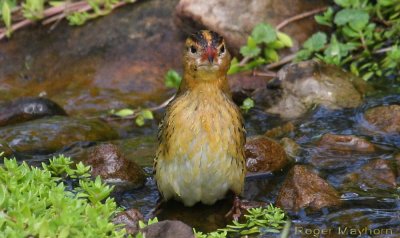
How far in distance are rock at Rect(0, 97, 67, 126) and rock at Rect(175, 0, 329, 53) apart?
1.89 meters

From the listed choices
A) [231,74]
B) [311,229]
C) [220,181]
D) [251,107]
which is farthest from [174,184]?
[231,74]

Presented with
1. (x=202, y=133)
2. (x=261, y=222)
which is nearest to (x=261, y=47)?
(x=202, y=133)

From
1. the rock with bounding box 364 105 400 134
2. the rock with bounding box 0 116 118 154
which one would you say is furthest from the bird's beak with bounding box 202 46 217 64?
the rock with bounding box 364 105 400 134

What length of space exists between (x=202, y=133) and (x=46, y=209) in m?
1.37

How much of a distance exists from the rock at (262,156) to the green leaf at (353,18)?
2.36 metres

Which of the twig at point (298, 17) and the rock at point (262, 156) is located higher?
the twig at point (298, 17)

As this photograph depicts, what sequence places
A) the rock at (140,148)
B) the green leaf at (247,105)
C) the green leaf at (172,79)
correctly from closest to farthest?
the rock at (140,148) → the green leaf at (247,105) → the green leaf at (172,79)

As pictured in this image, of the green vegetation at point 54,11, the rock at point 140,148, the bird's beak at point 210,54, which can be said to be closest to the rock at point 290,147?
the rock at point 140,148

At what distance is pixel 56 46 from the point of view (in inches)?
359

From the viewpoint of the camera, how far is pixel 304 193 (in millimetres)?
5613

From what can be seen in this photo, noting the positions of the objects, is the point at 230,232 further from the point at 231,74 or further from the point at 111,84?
the point at 111,84

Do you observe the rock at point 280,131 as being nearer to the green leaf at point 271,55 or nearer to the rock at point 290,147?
the rock at point 290,147

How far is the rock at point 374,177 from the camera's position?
236 inches

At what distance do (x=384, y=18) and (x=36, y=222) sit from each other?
549 cm
